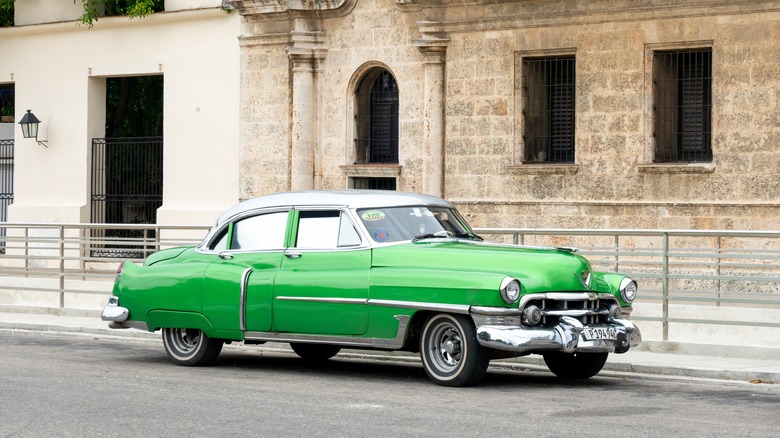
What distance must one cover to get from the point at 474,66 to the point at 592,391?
12961 mm

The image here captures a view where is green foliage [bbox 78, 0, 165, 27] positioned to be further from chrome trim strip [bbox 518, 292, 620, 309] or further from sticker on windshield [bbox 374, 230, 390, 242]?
chrome trim strip [bbox 518, 292, 620, 309]

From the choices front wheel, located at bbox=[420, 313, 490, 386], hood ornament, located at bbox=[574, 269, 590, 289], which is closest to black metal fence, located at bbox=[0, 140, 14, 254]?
front wheel, located at bbox=[420, 313, 490, 386]

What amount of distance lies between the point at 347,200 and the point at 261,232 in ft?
3.47

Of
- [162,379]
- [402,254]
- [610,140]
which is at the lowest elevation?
[162,379]

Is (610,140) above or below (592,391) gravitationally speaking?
above

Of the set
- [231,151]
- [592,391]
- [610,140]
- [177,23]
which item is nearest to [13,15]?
[177,23]

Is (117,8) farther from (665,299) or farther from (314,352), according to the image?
(665,299)

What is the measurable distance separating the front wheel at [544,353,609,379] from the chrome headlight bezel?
21.4 inches

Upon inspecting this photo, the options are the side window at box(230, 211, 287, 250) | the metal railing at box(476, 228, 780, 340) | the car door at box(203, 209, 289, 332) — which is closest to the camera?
the car door at box(203, 209, 289, 332)

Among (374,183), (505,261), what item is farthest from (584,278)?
(374,183)

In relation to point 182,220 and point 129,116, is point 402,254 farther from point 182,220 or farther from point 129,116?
point 129,116

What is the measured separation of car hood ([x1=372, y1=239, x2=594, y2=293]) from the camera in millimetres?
11867

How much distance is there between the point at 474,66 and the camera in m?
24.3

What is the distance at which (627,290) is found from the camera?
12766 millimetres
